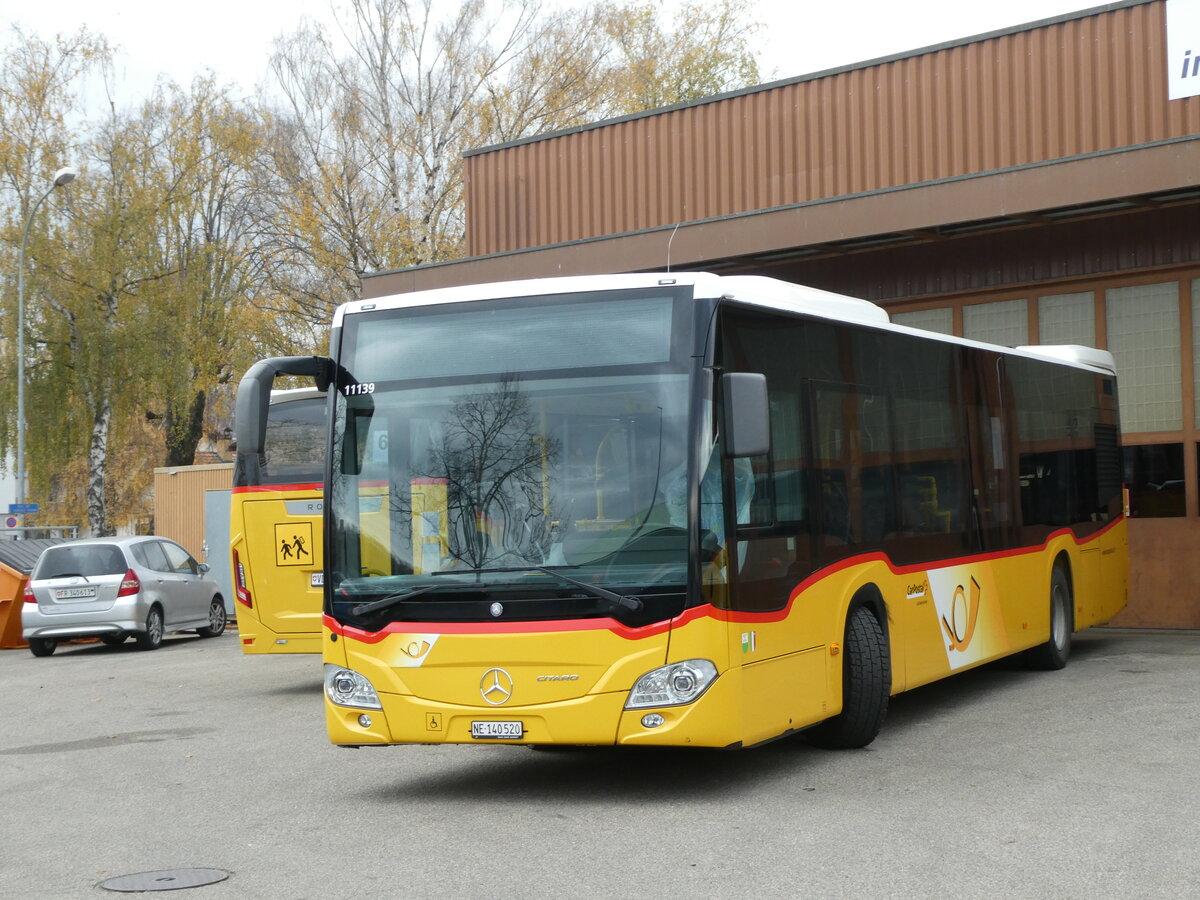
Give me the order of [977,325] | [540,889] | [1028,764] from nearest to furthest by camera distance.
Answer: [540,889], [1028,764], [977,325]

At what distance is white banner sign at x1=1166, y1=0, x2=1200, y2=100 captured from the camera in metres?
16.8

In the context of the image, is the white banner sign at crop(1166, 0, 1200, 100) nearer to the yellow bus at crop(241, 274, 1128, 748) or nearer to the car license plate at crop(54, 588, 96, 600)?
the yellow bus at crop(241, 274, 1128, 748)

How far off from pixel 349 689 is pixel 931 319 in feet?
40.9

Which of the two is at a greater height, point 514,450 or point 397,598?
point 514,450

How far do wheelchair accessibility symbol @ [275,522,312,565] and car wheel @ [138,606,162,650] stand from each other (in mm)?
7861

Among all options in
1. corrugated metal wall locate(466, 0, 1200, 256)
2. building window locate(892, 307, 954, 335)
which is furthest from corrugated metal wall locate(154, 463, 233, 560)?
building window locate(892, 307, 954, 335)

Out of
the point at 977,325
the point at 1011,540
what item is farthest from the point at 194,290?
the point at 1011,540

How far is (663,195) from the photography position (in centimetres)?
2127

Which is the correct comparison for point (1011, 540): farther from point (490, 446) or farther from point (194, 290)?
point (194, 290)

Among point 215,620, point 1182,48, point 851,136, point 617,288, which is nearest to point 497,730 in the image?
point 617,288

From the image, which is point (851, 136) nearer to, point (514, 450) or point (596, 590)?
point (514, 450)

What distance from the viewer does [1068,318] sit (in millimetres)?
18328

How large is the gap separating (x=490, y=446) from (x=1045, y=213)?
32.1 ft

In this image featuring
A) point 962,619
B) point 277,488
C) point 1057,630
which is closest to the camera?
point 962,619
